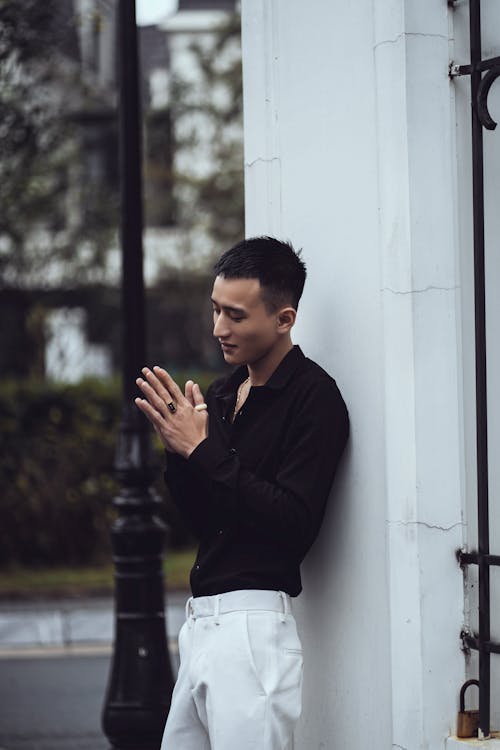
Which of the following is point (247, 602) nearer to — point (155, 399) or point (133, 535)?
point (155, 399)

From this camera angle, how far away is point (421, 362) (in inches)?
132

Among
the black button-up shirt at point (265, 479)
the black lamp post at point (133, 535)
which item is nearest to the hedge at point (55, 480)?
the black lamp post at point (133, 535)

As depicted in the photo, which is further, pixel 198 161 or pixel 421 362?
pixel 198 161

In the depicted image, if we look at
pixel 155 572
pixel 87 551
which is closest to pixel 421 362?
pixel 155 572

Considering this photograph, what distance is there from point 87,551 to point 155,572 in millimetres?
6957

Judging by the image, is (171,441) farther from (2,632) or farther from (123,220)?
(2,632)

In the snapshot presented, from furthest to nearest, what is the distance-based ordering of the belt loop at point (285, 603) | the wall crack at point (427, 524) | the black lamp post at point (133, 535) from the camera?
the black lamp post at point (133, 535) < the wall crack at point (427, 524) < the belt loop at point (285, 603)

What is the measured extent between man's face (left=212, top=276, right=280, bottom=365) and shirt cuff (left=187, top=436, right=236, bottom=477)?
26cm

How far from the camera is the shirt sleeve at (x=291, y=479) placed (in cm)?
310

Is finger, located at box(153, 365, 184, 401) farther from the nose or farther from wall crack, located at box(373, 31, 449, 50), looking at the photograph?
wall crack, located at box(373, 31, 449, 50)

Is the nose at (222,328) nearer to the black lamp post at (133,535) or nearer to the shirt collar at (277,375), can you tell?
the shirt collar at (277,375)

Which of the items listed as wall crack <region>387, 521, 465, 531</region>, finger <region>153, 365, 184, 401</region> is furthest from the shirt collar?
wall crack <region>387, 521, 465, 531</region>

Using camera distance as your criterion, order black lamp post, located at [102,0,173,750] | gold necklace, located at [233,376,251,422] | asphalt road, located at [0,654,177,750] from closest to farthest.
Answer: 1. gold necklace, located at [233,376,251,422]
2. black lamp post, located at [102,0,173,750]
3. asphalt road, located at [0,654,177,750]

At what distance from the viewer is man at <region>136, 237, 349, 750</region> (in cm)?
312
